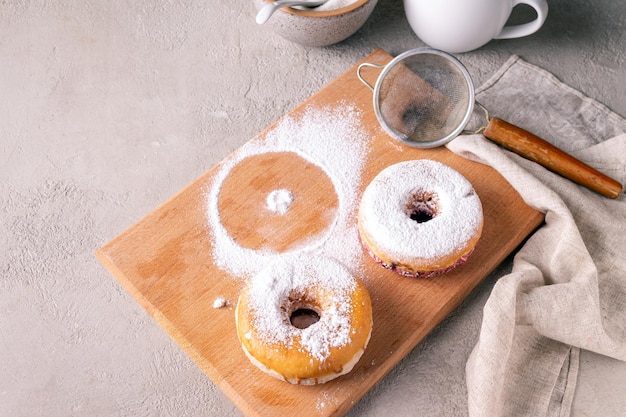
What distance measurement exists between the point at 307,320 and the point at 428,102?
0.62m

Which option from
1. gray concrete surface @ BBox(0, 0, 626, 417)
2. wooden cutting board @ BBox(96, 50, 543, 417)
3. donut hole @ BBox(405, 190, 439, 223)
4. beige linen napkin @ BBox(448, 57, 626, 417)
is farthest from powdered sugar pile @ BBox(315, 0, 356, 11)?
donut hole @ BBox(405, 190, 439, 223)

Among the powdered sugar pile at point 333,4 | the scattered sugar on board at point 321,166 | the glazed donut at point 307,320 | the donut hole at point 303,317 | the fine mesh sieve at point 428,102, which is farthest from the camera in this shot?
the powdered sugar pile at point 333,4

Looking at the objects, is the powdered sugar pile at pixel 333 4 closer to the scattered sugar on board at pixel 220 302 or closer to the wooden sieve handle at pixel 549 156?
the wooden sieve handle at pixel 549 156

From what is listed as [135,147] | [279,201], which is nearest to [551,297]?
[279,201]

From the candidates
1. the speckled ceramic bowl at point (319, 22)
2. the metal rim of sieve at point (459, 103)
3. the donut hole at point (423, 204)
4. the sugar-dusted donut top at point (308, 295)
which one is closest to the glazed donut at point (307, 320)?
the sugar-dusted donut top at point (308, 295)

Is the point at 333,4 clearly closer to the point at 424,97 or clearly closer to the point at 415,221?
the point at 424,97

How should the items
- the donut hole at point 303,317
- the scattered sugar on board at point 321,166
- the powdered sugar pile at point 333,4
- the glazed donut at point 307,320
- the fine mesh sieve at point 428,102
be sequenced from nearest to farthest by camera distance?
1. the glazed donut at point 307,320
2. the donut hole at point 303,317
3. the scattered sugar on board at point 321,166
4. the fine mesh sieve at point 428,102
5. the powdered sugar pile at point 333,4

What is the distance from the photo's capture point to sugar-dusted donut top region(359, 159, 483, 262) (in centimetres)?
158

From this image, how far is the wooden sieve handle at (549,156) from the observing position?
1738 millimetres

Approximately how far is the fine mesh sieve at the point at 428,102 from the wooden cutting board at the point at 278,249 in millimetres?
37

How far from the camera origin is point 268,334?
4.81 feet

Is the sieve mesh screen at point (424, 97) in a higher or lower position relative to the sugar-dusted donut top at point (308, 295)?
higher

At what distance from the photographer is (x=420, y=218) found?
5.56 feet

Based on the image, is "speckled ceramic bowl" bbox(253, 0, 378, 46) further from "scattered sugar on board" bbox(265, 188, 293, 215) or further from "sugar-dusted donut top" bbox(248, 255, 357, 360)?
"sugar-dusted donut top" bbox(248, 255, 357, 360)
